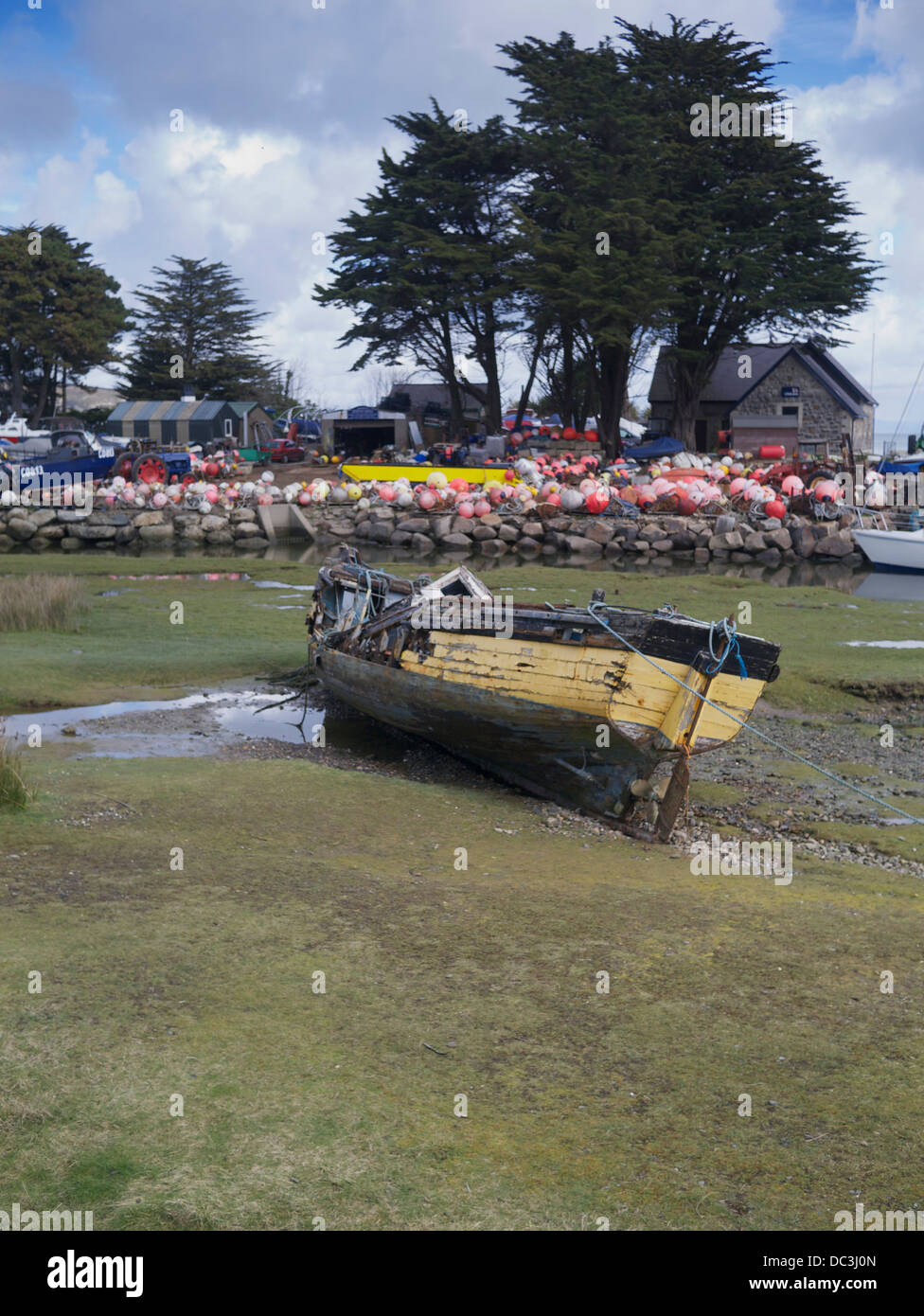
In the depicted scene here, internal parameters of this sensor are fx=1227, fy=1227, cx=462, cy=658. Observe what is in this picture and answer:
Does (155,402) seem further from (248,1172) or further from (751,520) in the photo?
(248,1172)

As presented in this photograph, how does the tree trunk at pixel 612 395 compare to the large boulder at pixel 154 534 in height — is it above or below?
above

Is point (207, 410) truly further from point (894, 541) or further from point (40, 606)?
point (40, 606)

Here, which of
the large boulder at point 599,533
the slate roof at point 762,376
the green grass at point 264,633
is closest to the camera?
the green grass at point 264,633

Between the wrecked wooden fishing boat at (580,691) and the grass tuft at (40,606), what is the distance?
10350mm

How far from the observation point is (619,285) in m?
54.3

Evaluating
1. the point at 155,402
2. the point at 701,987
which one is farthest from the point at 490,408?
the point at 701,987

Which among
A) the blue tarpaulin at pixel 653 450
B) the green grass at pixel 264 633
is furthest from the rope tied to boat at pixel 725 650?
the blue tarpaulin at pixel 653 450

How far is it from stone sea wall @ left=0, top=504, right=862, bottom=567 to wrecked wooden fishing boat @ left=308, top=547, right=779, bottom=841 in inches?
1127

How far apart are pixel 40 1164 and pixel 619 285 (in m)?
53.3

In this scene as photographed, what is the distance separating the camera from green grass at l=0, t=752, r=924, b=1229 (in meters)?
A: 5.12

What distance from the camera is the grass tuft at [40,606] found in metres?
22.5

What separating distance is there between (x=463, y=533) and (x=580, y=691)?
106 ft

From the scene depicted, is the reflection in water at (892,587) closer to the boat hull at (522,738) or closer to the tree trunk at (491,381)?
the boat hull at (522,738)

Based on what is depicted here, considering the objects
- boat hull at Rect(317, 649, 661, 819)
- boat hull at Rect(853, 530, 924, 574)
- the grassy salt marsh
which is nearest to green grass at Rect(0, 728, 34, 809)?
the grassy salt marsh
